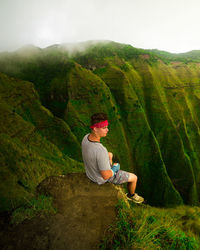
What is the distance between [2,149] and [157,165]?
49.0 meters

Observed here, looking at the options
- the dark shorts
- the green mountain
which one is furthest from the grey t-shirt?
the green mountain

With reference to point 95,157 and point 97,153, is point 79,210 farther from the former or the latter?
point 97,153

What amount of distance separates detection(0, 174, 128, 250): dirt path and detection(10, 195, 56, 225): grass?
150 millimetres

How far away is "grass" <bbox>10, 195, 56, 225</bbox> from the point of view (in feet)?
11.4

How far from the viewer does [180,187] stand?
51.9 meters

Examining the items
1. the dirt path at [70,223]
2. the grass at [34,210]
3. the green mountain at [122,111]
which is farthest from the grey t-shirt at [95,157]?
the green mountain at [122,111]

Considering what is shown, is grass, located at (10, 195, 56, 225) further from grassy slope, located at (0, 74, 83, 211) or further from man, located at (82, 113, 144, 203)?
man, located at (82, 113, 144, 203)

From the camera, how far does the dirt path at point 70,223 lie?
296 cm

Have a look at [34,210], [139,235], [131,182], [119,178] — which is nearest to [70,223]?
[34,210]

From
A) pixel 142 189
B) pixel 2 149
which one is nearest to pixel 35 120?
pixel 2 149

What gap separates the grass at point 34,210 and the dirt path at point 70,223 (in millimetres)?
150

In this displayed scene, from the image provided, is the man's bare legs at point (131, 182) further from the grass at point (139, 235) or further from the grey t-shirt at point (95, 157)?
the grey t-shirt at point (95, 157)

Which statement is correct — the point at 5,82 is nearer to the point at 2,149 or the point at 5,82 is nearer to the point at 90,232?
the point at 2,149

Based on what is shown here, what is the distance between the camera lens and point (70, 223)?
328 centimetres
